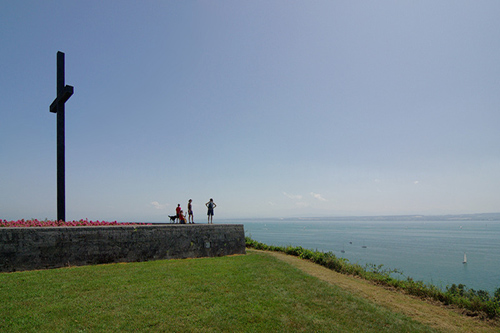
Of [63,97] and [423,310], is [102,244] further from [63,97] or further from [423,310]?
[423,310]

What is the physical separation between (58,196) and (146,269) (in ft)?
20.6

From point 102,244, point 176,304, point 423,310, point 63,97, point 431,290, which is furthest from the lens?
point 63,97

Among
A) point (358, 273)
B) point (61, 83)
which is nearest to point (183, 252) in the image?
point (358, 273)

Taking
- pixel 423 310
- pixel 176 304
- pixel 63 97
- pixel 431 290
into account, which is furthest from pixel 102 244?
pixel 431 290

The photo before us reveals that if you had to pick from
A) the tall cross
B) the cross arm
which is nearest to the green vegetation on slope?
the tall cross

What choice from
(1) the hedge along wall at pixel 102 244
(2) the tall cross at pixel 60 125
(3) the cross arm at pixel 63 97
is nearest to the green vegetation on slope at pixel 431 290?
(1) the hedge along wall at pixel 102 244

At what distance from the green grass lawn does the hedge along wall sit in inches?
28.4

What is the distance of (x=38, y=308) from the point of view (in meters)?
5.16

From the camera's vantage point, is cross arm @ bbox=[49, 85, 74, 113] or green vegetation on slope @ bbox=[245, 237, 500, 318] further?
cross arm @ bbox=[49, 85, 74, 113]

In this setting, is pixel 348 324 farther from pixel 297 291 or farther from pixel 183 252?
pixel 183 252

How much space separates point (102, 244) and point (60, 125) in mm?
6372

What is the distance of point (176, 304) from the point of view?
581cm

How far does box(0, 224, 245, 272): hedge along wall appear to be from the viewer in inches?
311

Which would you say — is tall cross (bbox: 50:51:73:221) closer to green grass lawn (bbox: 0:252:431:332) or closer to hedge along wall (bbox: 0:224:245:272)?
hedge along wall (bbox: 0:224:245:272)
